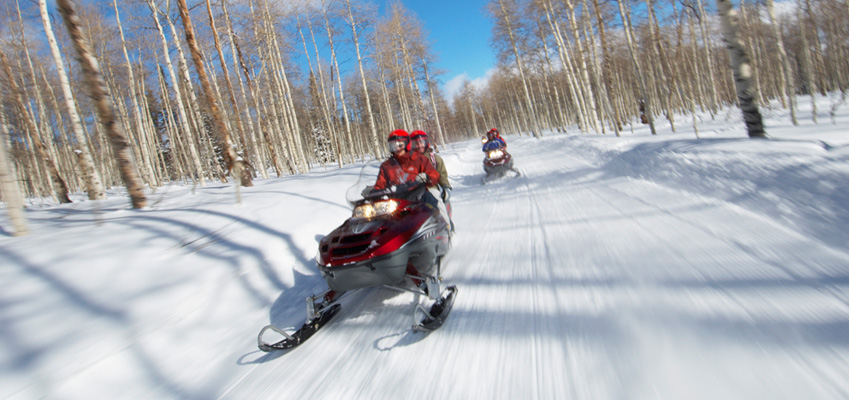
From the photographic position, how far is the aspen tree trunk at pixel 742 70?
6.39 m

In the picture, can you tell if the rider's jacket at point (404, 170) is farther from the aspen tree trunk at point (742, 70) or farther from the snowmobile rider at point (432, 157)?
the aspen tree trunk at point (742, 70)

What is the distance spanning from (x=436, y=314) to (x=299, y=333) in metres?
1.21

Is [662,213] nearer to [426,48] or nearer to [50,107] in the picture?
[426,48]

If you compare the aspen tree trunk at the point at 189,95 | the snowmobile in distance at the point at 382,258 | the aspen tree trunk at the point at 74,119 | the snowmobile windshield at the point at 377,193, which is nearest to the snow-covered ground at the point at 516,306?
the snowmobile in distance at the point at 382,258

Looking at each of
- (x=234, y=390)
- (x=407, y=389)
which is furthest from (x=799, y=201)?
(x=234, y=390)

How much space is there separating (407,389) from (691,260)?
2.55 metres

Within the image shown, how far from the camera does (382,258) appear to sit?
301 centimetres

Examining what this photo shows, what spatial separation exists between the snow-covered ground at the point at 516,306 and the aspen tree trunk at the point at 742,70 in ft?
5.37

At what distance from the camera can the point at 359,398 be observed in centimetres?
227

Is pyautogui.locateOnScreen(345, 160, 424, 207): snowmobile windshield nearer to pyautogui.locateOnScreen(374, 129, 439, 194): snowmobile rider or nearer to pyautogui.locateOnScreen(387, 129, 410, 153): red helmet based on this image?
pyautogui.locateOnScreen(374, 129, 439, 194): snowmobile rider

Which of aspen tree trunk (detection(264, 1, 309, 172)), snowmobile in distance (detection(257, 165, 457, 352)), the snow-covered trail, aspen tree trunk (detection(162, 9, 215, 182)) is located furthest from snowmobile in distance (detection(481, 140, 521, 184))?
aspen tree trunk (detection(264, 1, 309, 172))

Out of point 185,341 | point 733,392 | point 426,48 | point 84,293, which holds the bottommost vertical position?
point 733,392

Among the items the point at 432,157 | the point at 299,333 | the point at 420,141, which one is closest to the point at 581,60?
the point at 420,141

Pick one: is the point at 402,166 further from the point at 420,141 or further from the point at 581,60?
the point at 581,60
